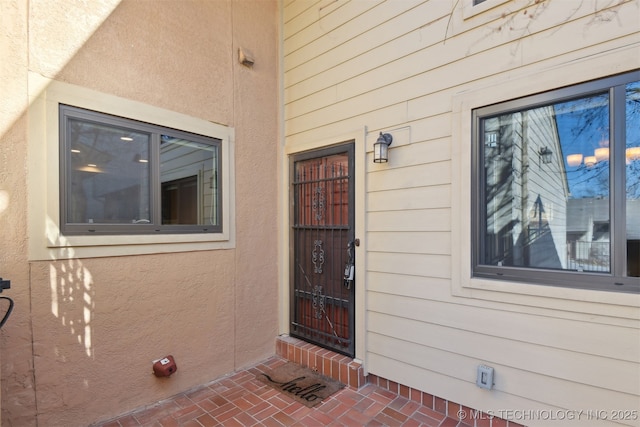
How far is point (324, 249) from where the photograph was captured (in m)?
3.30

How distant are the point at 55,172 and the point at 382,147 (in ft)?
8.31

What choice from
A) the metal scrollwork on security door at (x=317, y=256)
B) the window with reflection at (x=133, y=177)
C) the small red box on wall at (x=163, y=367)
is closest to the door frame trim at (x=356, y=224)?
the metal scrollwork on security door at (x=317, y=256)

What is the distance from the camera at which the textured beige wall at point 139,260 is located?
80.5 inches

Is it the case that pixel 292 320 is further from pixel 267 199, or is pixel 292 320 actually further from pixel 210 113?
pixel 210 113

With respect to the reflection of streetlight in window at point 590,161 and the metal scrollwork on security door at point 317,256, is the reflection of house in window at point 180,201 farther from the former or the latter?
the reflection of streetlight in window at point 590,161

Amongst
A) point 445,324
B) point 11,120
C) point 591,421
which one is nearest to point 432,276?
point 445,324

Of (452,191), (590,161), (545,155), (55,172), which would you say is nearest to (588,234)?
(590,161)

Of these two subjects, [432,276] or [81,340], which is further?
[432,276]

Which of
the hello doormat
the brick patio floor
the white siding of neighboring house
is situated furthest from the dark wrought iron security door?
the brick patio floor

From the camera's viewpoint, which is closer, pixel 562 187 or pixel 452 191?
pixel 562 187

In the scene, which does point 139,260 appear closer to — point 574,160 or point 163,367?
point 163,367

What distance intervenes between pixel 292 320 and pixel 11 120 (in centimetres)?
303

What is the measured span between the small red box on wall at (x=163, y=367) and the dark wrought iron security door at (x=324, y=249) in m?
1.36

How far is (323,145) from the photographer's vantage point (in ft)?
10.7
